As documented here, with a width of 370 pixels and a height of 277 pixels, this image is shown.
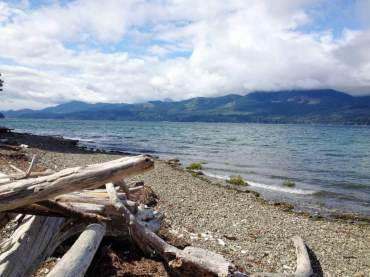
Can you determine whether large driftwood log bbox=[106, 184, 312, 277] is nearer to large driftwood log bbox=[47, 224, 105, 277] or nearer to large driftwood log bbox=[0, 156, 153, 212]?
large driftwood log bbox=[47, 224, 105, 277]

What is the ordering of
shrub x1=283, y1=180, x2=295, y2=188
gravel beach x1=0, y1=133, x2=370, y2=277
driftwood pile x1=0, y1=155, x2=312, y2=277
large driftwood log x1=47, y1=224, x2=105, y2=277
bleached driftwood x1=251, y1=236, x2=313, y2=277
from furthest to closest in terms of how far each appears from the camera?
1. shrub x1=283, y1=180, x2=295, y2=188
2. gravel beach x1=0, y1=133, x2=370, y2=277
3. bleached driftwood x1=251, y1=236, x2=313, y2=277
4. driftwood pile x1=0, y1=155, x2=312, y2=277
5. large driftwood log x1=47, y1=224, x2=105, y2=277

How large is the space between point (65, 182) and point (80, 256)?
4.04 feet

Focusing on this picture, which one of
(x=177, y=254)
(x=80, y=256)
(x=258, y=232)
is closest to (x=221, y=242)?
(x=258, y=232)

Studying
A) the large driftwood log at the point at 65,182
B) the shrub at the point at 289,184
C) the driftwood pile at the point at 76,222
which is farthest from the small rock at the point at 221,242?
the shrub at the point at 289,184

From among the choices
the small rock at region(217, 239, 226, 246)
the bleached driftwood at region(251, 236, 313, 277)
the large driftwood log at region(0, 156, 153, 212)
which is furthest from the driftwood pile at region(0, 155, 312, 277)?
the small rock at region(217, 239, 226, 246)

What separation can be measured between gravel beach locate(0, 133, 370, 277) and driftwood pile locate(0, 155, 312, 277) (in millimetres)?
3107

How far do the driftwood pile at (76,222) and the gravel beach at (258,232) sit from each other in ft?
10.2

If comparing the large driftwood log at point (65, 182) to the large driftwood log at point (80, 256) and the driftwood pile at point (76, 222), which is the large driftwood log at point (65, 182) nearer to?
the driftwood pile at point (76, 222)

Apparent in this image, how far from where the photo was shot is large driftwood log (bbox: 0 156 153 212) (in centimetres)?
622

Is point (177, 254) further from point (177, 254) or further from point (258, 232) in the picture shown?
point (258, 232)

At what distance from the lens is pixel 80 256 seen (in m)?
6.03

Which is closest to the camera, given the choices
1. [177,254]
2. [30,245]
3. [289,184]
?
[30,245]

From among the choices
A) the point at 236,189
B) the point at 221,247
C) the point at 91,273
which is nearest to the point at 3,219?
the point at 91,273

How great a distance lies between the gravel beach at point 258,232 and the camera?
36.9 ft
